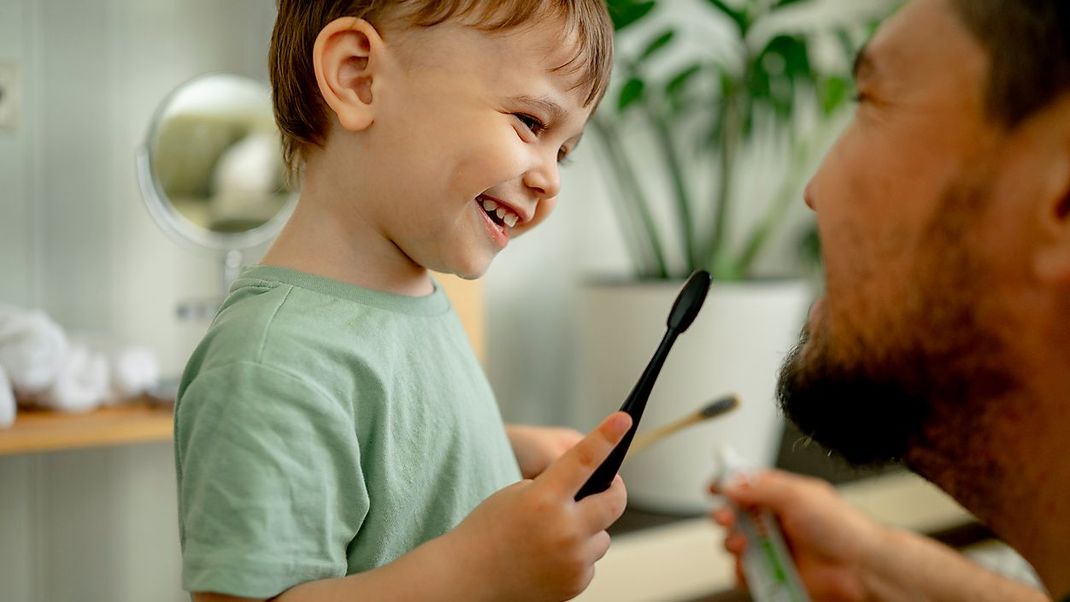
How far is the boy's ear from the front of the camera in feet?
2.19

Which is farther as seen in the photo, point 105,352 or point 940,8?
point 105,352

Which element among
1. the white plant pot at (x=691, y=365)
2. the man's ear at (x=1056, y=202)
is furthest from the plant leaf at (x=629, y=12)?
the man's ear at (x=1056, y=202)

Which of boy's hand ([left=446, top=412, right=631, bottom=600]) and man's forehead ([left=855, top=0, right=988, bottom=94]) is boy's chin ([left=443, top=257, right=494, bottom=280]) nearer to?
boy's hand ([left=446, top=412, right=631, bottom=600])

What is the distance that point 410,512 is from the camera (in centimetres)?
64

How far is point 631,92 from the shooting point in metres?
1.68

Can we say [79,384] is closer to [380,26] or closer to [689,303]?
[380,26]

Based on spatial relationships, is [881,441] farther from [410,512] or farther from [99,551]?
[99,551]

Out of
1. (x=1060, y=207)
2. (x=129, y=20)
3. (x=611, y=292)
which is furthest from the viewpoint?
(x=611, y=292)

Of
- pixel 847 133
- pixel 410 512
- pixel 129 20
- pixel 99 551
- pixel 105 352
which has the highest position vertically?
pixel 847 133

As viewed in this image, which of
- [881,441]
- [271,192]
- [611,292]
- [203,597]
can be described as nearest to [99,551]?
[271,192]

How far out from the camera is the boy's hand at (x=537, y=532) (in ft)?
1.90

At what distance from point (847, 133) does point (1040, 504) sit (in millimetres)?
277

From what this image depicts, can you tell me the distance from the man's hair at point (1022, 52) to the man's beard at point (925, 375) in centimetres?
6

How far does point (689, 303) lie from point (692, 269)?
115 centimetres
